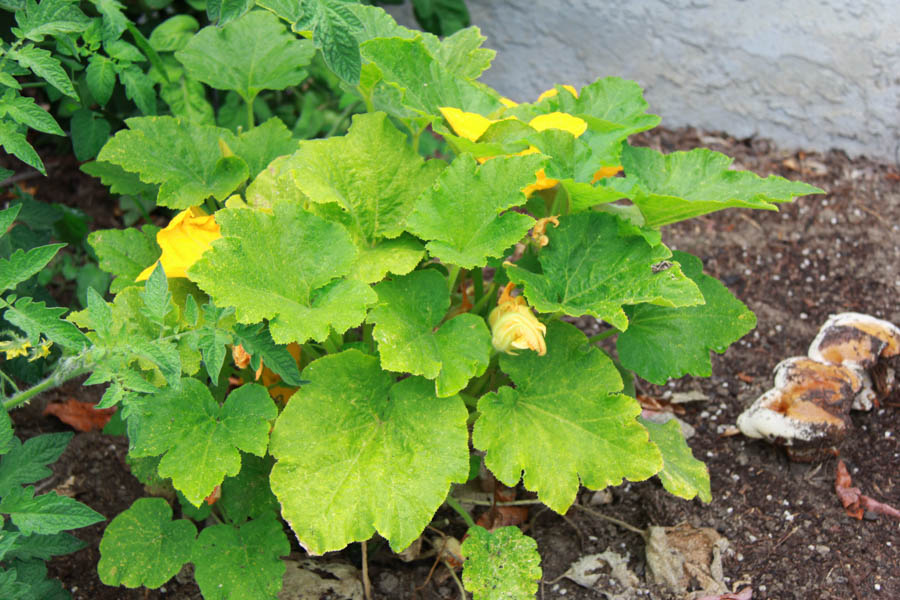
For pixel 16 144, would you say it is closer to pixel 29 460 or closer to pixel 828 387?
pixel 29 460

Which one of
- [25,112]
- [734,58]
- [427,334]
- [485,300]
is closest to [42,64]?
[25,112]

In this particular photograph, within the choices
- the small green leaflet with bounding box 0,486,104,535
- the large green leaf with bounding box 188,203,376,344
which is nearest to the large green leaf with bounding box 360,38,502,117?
the large green leaf with bounding box 188,203,376,344

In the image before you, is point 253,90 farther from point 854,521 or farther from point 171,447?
point 854,521

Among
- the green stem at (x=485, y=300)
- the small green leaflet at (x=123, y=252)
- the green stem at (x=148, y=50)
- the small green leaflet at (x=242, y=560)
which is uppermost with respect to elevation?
the green stem at (x=148, y=50)

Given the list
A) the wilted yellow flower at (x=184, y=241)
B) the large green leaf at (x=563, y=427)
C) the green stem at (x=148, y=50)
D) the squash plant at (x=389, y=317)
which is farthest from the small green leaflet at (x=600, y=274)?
the green stem at (x=148, y=50)

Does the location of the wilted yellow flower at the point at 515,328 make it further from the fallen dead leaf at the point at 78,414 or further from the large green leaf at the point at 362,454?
the fallen dead leaf at the point at 78,414

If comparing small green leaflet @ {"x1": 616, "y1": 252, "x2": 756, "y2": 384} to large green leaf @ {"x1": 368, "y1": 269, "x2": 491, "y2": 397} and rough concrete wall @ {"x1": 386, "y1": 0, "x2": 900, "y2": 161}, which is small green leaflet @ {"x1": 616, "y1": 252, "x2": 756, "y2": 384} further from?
rough concrete wall @ {"x1": 386, "y1": 0, "x2": 900, "y2": 161}

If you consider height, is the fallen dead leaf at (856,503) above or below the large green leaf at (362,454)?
below
